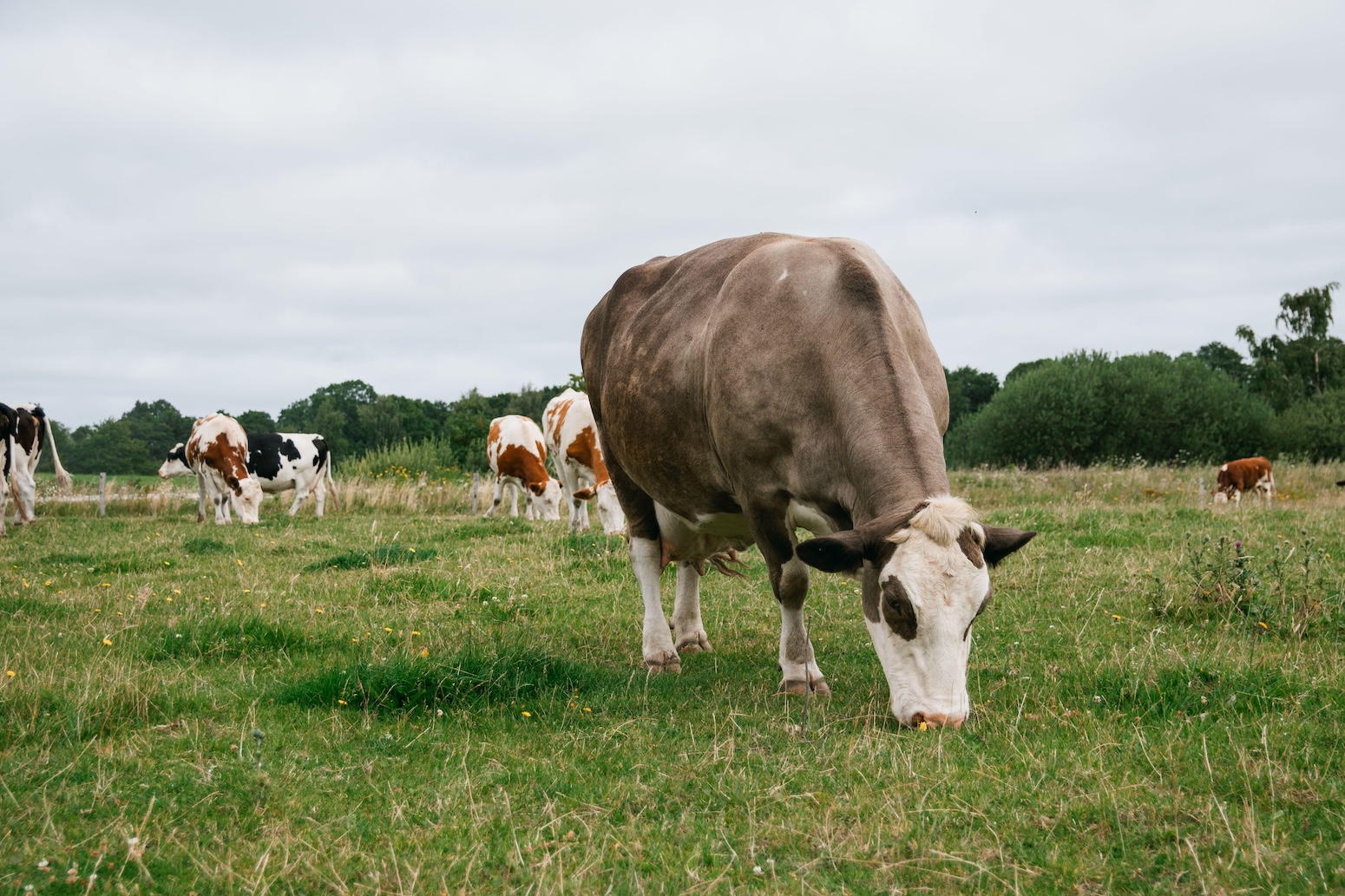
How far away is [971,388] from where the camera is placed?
3467 inches

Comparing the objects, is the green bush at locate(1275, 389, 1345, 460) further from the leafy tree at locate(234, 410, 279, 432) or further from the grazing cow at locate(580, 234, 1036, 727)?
the leafy tree at locate(234, 410, 279, 432)

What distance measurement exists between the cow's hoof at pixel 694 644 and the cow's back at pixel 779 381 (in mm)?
950

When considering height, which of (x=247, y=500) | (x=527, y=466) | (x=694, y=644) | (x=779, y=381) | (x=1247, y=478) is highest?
(x=779, y=381)

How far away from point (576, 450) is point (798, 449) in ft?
39.5

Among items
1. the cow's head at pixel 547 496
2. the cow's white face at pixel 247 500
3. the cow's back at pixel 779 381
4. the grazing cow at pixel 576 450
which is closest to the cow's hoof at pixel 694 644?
the cow's back at pixel 779 381

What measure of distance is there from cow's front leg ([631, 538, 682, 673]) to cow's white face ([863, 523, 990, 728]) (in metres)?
1.81

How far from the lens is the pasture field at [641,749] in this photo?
266 centimetres

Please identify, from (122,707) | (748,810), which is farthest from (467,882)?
(122,707)

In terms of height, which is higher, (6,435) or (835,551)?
(6,435)

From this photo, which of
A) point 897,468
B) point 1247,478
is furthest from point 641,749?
point 1247,478

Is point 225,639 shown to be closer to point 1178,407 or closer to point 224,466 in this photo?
point 224,466

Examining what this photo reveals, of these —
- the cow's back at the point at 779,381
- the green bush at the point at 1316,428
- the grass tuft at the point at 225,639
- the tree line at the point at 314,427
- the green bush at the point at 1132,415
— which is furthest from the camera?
the tree line at the point at 314,427

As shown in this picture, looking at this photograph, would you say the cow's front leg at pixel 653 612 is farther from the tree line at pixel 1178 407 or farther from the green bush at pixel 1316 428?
the green bush at pixel 1316 428

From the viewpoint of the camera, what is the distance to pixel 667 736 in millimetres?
3982
